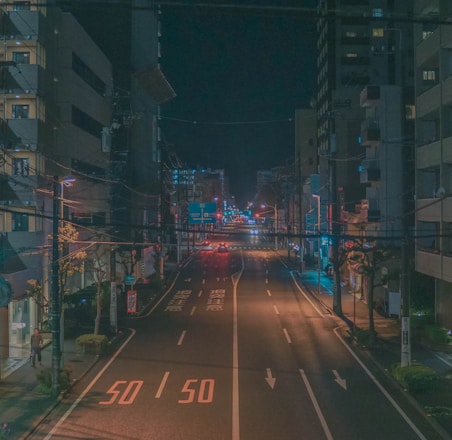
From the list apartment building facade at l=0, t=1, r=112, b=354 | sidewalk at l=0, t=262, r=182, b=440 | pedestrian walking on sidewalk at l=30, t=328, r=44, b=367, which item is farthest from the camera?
apartment building facade at l=0, t=1, r=112, b=354

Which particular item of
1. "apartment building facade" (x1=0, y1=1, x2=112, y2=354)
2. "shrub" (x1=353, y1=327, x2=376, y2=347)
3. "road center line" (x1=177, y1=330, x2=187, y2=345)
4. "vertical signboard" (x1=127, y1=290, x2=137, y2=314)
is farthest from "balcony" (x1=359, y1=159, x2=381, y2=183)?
"apartment building facade" (x1=0, y1=1, x2=112, y2=354)

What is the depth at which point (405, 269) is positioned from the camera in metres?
19.6

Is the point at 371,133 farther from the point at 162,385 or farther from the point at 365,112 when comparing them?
the point at 162,385

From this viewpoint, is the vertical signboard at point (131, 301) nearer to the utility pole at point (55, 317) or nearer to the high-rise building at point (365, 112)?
the high-rise building at point (365, 112)

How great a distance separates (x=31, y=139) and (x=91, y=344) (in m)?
9.69

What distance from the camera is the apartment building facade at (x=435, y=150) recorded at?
83.8ft

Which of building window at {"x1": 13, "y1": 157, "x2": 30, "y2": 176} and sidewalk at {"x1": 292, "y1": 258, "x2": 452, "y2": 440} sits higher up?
building window at {"x1": 13, "y1": 157, "x2": 30, "y2": 176}

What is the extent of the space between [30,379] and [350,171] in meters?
39.5

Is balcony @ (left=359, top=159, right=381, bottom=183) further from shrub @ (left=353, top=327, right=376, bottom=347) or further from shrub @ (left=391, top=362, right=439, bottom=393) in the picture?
shrub @ (left=391, top=362, right=439, bottom=393)

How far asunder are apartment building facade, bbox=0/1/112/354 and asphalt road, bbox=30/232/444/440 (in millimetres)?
4812

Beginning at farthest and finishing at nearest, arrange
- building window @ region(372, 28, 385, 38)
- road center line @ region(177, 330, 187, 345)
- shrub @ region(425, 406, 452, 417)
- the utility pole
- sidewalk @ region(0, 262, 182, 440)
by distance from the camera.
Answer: building window @ region(372, 28, 385, 38), road center line @ region(177, 330, 187, 345), the utility pole, shrub @ region(425, 406, 452, 417), sidewalk @ region(0, 262, 182, 440)

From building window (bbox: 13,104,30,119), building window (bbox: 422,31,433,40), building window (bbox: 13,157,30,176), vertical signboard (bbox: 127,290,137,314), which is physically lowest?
vertical signboard (bbox: 127,290,137,314)

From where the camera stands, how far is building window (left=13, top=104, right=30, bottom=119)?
27.5 m

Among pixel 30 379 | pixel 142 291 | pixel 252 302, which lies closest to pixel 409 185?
pixel 252 302
